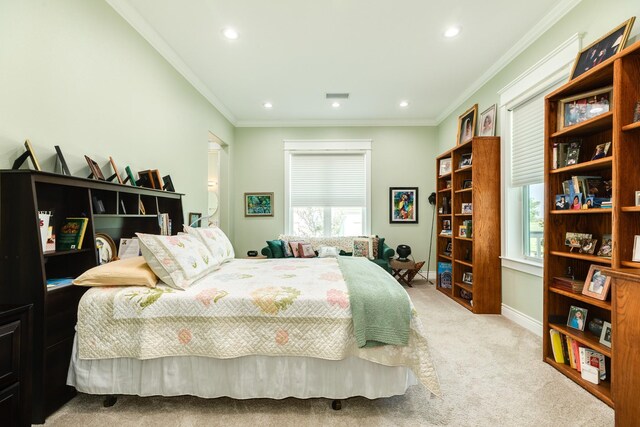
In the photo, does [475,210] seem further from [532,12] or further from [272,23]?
[272,23]

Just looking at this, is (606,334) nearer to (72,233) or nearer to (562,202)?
(562,202)

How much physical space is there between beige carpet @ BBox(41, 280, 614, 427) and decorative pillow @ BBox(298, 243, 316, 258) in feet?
9.46

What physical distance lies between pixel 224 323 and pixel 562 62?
3513mm

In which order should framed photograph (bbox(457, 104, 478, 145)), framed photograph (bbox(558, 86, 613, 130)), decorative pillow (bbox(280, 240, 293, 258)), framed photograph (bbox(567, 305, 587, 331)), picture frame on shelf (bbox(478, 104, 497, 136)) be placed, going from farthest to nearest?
decorative pillow (bbox(280, 240, 293, 258)), framed photograph (bbox(457, 104, 478, 145)), picture frame on shelf (bbox(478, 104, 497, 136)), framed photograph (bbox(567, 305, 587, 331)), framed photograph (bbox(558, 86, 613, 130))

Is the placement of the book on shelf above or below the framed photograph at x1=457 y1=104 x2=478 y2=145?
below

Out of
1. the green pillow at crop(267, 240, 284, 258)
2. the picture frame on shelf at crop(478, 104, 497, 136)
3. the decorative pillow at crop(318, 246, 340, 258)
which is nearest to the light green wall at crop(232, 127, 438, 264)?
the green pillow at crop(267, 240, 284, 258)

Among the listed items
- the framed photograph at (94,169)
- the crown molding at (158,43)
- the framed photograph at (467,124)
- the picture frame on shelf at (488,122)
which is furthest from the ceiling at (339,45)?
the framed photograph at (94,169)

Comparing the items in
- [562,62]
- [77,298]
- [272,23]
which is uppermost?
[272,23]

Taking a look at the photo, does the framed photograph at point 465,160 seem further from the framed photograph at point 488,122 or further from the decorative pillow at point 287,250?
the decorative pillow at point 287,250

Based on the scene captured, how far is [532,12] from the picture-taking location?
2617 millimetres

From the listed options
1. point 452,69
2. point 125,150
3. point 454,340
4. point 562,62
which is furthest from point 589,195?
point 125,150

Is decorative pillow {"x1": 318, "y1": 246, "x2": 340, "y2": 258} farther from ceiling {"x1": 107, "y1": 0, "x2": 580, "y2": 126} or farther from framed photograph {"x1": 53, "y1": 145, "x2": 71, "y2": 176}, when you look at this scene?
framed photograph {"x1": 53, "y1": 145, "x2": 71, "y2": 176}

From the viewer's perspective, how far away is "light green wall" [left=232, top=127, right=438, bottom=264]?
5.52m

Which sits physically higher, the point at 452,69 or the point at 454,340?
the point at 452,69
